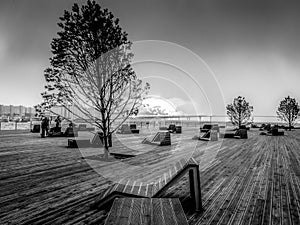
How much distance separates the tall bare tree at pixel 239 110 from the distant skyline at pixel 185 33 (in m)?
8.84

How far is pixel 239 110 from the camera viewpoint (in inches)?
1151

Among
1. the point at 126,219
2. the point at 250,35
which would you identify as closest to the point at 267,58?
the point at 250,35

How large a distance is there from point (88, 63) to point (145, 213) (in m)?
5.48

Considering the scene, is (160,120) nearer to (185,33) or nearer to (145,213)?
(185,33)

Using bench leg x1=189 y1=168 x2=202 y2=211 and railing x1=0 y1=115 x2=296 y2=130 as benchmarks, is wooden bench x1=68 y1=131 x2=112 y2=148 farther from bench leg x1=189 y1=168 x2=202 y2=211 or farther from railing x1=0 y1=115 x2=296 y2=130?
railing x1=0 y1=115 x2=296 y2=130

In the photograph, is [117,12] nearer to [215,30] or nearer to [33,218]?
[215,30]

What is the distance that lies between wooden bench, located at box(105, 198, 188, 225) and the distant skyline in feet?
26.7

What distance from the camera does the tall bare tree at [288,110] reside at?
32.1 metres

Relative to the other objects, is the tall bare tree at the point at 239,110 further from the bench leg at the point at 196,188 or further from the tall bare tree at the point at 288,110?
the bench leg at the point at 196,188

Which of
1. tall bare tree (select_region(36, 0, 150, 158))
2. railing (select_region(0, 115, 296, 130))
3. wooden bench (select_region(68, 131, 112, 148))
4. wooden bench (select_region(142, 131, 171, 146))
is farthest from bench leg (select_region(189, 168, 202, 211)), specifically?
railing (select_region(0, 115, 296, 130))

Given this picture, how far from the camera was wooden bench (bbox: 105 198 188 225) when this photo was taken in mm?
1757

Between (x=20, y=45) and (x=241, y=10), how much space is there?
19.8 meters

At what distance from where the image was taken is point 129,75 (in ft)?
22.2

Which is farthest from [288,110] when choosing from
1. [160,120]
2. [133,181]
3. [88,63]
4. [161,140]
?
[133,181]
